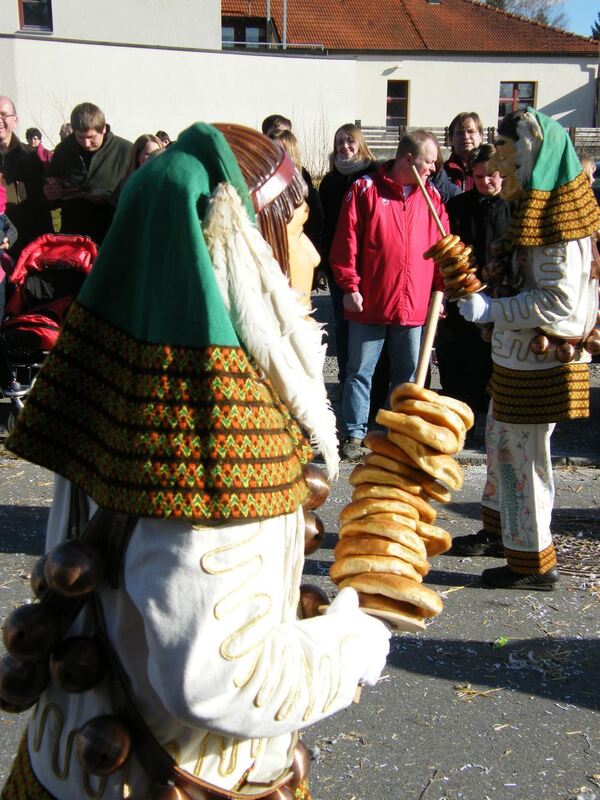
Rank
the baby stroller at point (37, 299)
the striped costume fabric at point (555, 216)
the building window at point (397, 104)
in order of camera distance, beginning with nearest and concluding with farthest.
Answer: the striped costume fabric at point (555, 216) → the baby stroller at point (37, 299) → the building window at point (397, 104)

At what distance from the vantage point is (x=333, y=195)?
23.9ft

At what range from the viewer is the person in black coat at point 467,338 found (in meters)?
A: 6.70

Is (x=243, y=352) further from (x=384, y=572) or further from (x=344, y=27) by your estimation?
(x=344, y=27)

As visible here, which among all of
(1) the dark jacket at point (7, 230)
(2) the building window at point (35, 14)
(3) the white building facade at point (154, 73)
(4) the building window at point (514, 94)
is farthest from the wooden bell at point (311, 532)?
(4) the building window at point (514, 94)

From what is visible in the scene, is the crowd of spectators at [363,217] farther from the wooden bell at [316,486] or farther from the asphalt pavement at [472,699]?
the wooden bell at [316,486]

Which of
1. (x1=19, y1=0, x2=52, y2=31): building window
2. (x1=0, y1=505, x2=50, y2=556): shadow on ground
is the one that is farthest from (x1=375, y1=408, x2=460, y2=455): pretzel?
(x1=19, y1=0, x2=52, y2=31): building window

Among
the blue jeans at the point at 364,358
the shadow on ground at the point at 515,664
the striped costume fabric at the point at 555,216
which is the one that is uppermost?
the striped costume fabric at the point at 555,216

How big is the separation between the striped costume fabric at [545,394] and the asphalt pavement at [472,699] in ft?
2.95

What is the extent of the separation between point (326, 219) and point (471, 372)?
168 cm

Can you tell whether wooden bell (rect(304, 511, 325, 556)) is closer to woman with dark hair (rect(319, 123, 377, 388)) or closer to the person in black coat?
the person in black coat

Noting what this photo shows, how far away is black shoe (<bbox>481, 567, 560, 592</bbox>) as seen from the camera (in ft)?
14.8

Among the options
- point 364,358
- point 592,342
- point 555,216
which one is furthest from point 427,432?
point 364,358

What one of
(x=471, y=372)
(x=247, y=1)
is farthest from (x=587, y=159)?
(x=247, y=1)

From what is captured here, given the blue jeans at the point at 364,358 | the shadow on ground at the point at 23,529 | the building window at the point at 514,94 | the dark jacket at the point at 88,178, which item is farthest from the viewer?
the building window at the point at 514,94
